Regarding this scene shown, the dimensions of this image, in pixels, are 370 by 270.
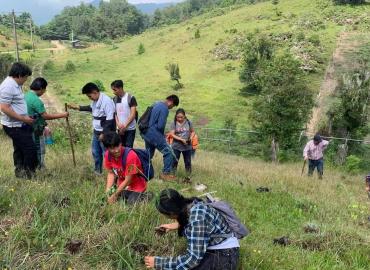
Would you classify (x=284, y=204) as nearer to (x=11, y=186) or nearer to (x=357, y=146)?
(x=11, y=186)

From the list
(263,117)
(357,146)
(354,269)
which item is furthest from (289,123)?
(354,269)

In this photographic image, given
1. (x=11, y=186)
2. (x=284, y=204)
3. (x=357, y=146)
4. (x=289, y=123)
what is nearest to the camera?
(x=11, y=186)

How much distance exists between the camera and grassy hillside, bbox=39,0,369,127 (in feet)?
138

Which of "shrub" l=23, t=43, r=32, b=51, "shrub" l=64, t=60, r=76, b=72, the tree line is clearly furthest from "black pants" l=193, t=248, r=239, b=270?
the tree line

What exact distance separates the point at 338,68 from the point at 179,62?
809 inches

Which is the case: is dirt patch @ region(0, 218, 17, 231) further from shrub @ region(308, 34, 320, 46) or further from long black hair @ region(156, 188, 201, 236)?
shrub @ region(308, 34, 320, 46)

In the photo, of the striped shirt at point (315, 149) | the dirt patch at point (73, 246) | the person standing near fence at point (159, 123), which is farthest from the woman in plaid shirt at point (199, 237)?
the striped shirt at point (315, 149)

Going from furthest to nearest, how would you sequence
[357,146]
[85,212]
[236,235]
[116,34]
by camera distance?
1. [116,34]
2. [357,146]
3. [85,212]
4. [236,235]

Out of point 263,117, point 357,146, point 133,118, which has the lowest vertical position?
point 357,146

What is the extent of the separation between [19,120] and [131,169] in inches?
64.4

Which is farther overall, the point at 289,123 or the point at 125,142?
the point at 289,123

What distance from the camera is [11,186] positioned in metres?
5.02

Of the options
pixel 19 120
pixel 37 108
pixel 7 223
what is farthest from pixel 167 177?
pixel 7 223

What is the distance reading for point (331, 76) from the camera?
4422 cm
